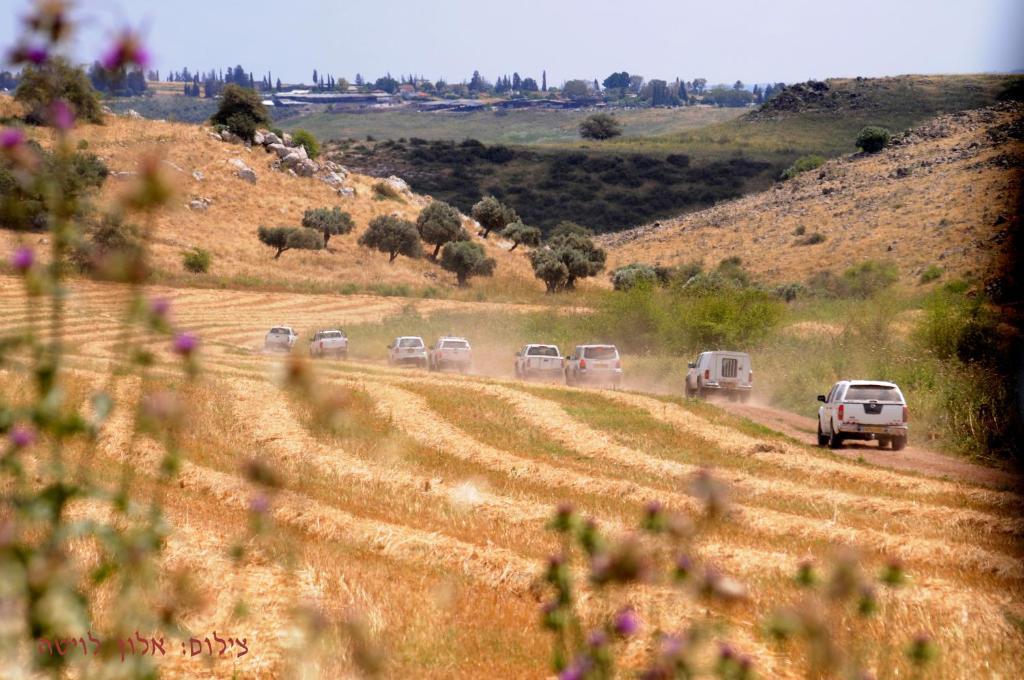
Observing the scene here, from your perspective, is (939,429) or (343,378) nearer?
(939,429)

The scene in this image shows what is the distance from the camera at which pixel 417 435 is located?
2362cm

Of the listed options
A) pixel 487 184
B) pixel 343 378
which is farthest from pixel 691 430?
pixel 487 184

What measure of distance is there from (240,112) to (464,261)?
32.5 m

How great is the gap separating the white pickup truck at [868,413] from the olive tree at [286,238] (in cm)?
6066

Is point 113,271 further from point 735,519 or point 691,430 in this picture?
point 691,430

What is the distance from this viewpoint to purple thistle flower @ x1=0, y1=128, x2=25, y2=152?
2434 mm

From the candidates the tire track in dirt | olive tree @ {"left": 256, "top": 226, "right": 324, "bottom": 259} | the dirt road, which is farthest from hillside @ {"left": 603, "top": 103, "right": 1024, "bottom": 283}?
the tire track in dirt

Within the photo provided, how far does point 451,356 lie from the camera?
44.8 metres

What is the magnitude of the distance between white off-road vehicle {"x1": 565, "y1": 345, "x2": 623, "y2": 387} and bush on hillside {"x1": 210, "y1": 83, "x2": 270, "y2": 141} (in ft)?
237

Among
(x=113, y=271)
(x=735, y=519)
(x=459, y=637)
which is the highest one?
(x=113, y=271)

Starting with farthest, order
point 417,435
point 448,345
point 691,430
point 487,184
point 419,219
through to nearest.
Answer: point 487,184
point 419,219
point 448,345
point 691,430
point 417,435

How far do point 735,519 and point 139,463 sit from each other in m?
9.08

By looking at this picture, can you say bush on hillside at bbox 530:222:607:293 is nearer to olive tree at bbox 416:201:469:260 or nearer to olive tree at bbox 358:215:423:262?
olive tree at bbox 416:201:469:260

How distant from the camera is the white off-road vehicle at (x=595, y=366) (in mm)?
40031
